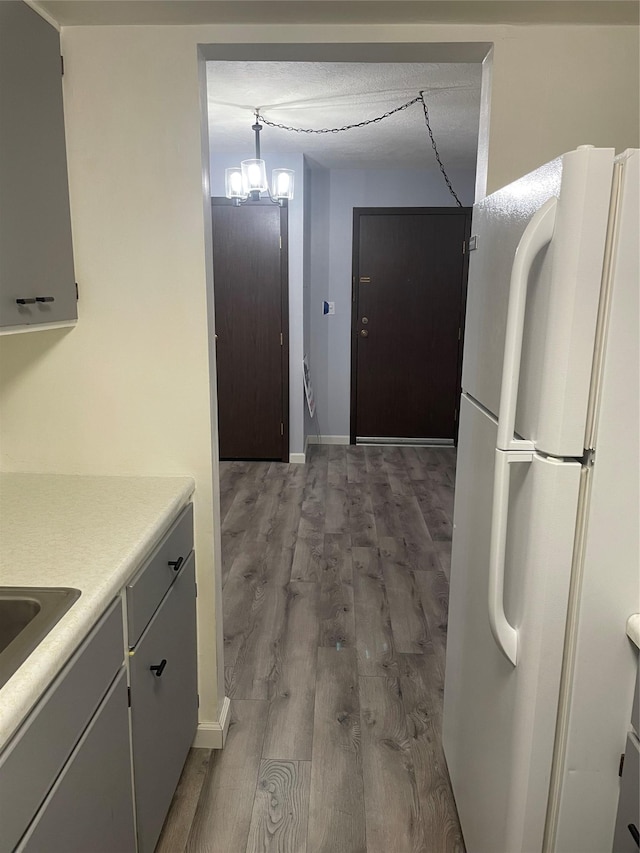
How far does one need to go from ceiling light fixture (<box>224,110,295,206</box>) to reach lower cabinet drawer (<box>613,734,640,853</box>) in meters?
3.63

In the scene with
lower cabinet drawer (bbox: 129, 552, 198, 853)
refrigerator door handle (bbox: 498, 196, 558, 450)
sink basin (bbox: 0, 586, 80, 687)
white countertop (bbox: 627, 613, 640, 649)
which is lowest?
lower cabinet drawer (bbox: 129, 552, 198, 853)

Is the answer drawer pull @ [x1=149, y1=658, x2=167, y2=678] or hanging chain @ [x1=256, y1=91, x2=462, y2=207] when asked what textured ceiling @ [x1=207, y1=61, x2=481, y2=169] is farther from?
drawer pull @ [x1=149, y1=658, x2=167, y2=678]

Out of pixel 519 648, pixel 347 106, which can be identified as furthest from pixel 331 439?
pixel 519 648

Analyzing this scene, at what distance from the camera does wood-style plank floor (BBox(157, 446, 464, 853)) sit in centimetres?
180

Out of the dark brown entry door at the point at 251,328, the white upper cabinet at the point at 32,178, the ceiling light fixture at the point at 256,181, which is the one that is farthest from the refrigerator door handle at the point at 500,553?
the dark brown entry door at the point at 251,328

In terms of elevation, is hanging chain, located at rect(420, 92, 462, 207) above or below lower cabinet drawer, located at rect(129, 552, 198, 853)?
above

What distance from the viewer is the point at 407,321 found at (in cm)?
567

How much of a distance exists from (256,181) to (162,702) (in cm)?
337

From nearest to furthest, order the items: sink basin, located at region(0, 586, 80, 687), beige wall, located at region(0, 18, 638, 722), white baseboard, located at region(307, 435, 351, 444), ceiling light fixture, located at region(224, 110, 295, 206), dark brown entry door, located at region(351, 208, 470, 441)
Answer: sink basin, located at region(0, 586, 80, 687) → beige wall, located at region(0, 18, 638, 722) → ceiling light fixture, located at region(224, 110, 295, 206) → dark brown entry door, located at region(351, 208, 470, 441) → white baseboard, located at region(307, 435, 351, 444)

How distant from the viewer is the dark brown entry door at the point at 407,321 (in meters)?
5.48

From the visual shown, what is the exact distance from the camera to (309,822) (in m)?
1.80

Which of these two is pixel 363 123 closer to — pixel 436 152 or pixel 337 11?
pixel 436 152

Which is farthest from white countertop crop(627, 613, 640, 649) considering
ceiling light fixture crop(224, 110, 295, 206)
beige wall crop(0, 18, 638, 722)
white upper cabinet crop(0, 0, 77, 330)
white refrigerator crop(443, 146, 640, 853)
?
ceiling light fixture crop(224, 110, 295, 206)

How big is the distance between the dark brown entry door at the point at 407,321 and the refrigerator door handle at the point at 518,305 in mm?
4629
